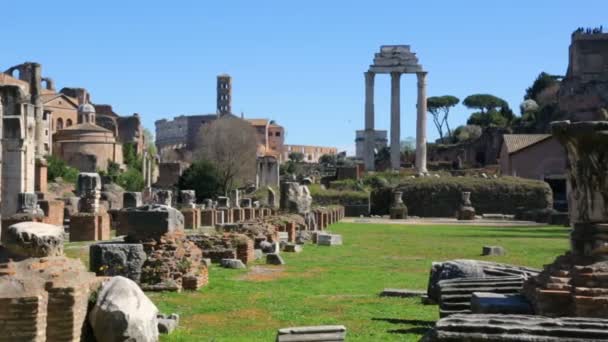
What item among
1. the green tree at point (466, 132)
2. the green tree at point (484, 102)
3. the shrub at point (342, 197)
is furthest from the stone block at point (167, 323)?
the green tree at point (484, 102)

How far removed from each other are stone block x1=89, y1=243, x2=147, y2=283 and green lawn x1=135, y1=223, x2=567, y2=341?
554 millimetres

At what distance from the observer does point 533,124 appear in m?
81.2

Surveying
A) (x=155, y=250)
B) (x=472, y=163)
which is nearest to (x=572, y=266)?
(x=155, y=250)

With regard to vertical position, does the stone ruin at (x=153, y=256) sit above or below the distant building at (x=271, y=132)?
below

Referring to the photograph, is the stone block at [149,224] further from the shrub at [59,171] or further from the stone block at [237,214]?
the shrub at [59,171]

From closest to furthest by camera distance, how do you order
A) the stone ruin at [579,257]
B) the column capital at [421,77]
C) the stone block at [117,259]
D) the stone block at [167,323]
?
the stone ruin at [579,257] → the stone block at [167,323] → the stone block at [117,259] → the column capital at [421,77]

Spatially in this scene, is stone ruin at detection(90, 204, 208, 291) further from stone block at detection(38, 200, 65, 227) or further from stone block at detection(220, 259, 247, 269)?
stone block at detection(38, 200, 65, 227)

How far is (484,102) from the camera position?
112000 mm

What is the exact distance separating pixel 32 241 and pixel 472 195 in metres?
43.7

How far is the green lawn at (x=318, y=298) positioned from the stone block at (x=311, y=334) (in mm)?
Answer: 822

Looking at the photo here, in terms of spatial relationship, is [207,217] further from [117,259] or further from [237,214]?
[117,259]

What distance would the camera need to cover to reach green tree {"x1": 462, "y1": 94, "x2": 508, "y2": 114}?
112m

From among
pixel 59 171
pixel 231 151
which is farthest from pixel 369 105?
pixel 59 171

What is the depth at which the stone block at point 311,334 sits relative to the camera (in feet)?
22.4
